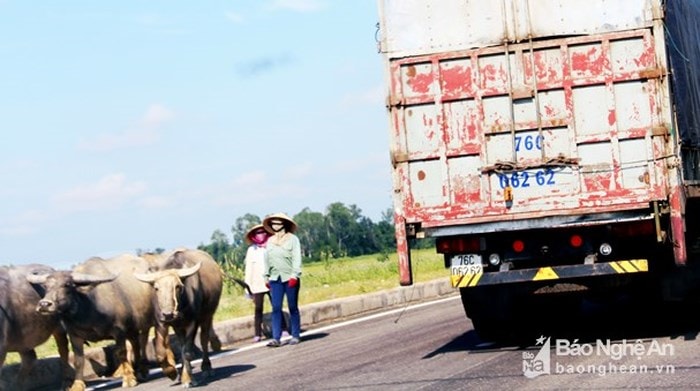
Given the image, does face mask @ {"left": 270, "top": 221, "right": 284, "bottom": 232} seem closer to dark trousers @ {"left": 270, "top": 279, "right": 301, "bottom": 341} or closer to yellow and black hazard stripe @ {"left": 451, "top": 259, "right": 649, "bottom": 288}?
dark trousers @ {"left": 270, "top": 279, "right": 301, "bottom": 341}

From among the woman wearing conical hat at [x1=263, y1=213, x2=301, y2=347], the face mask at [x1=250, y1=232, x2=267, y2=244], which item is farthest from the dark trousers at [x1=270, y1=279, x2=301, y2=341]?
the face mask at [x1=250, y1=232, x2=267, y2=244]

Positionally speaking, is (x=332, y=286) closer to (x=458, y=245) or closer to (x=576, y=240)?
(x=458, y=245)

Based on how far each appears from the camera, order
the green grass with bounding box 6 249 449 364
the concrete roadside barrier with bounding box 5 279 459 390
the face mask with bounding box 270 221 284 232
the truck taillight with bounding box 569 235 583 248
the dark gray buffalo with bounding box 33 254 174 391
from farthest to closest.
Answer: the green grass with bounding box 6 249 449 364 < the face mask with bounding box 270 221 284 232 < the concrete roadside barrier with bounding box 5 279 459 390 < the dark gray buffalo with bounding box 33 254 174 391 < the truck taillight with bounding box 569 235 583 248

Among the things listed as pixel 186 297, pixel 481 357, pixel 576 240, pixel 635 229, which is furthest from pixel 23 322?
pixel 635 229

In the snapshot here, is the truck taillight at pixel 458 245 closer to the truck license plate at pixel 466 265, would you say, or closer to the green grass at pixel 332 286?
the truck license plate at pixel 466 265

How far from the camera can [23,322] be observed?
15.0 meters

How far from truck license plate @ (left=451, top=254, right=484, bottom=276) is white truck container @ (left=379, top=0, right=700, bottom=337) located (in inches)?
0.5

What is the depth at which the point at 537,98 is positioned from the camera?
14062mm

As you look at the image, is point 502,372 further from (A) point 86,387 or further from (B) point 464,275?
(A) point 86,387

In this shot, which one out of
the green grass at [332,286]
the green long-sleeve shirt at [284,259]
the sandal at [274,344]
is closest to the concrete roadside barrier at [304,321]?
the green grass at [332,286]

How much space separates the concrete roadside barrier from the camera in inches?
627

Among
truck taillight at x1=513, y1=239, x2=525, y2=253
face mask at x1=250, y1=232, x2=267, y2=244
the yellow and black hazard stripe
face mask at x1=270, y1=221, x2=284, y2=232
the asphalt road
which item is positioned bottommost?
the asphalt road

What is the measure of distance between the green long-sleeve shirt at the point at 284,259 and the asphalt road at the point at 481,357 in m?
1.03

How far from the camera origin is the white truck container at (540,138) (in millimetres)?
13773
